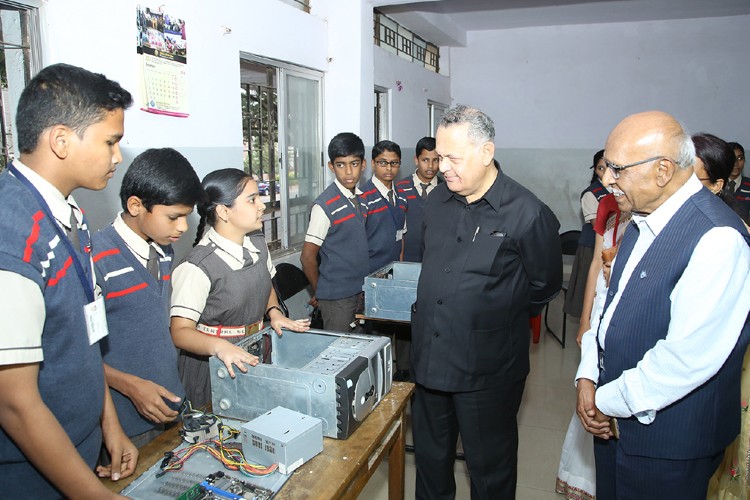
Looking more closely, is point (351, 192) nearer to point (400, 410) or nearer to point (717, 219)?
point (400, 410)

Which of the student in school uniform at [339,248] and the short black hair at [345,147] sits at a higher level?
the short black hair at [345,147]

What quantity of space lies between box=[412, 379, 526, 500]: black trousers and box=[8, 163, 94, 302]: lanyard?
50.2 inches

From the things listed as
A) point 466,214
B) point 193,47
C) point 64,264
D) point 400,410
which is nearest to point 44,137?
point 64,264

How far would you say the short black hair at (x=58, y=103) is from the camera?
1.02 m

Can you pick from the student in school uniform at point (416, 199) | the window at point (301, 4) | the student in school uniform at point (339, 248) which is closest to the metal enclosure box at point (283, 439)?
the student in school uniform at point (339, 248)

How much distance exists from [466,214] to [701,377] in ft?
2.91

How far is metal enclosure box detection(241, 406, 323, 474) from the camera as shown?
47.3 inches

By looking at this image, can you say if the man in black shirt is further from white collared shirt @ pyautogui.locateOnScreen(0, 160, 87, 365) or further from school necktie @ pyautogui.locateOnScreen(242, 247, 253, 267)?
white collared shirt @ pyautogui.locateOnScreen(0, 160, 87, 365)

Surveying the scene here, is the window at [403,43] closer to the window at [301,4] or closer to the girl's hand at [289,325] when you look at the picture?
the window at [301,4]

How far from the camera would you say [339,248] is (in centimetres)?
306

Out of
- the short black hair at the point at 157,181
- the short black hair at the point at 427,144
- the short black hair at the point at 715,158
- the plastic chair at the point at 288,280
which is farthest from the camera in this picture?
the short black hair at the point at 427,144

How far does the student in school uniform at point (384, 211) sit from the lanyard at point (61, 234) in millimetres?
2153

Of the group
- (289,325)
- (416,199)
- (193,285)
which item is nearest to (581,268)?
(416,199)

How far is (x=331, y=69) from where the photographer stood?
14.1ft
